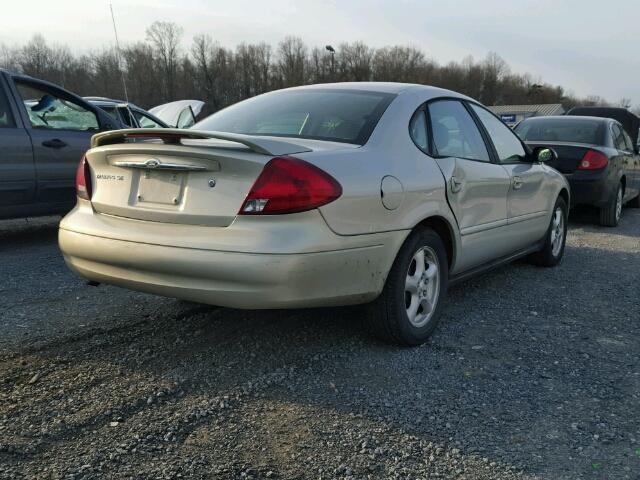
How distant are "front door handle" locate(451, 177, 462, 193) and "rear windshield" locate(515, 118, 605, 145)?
5271 millimetres

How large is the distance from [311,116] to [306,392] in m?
1.62

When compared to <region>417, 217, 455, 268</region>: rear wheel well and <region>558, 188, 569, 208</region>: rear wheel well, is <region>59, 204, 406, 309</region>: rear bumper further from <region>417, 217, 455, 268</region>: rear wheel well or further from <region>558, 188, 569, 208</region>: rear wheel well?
<region>558, 188, 569, 208</region>: rear wheel well

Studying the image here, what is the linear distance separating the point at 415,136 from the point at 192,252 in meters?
1.50

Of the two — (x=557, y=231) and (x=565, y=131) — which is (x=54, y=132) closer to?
(x=557, y=231)

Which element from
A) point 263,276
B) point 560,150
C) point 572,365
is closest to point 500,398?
point 572,365

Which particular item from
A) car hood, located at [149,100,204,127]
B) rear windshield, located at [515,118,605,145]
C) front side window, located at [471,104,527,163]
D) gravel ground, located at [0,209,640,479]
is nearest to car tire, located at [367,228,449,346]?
gravel ground, located at [0,209,640,479]

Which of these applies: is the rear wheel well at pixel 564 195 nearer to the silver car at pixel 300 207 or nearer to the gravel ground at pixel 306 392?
the gravel ground at pixel 306 392

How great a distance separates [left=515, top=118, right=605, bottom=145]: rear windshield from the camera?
8.36 metres

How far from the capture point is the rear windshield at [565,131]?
836 centimetres

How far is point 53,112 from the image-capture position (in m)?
6.26

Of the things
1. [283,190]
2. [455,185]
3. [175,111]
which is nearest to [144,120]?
[175,111]

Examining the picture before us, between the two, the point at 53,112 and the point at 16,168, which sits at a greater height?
the point at 53,112

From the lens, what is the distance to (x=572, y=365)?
3270mm

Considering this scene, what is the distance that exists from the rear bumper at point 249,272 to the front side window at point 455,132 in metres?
0.92
